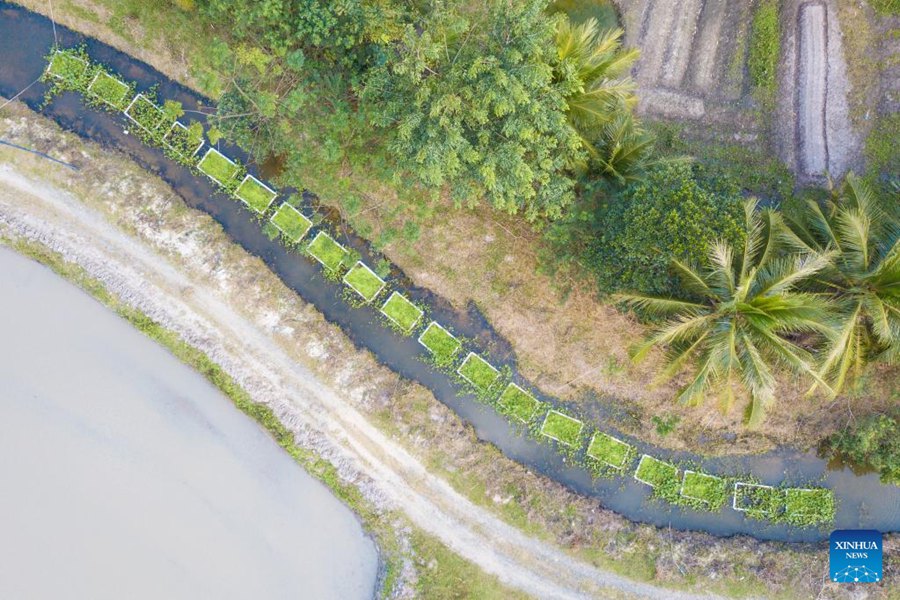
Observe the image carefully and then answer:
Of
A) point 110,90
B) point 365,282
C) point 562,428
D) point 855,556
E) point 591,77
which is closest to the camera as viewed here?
point 591,77

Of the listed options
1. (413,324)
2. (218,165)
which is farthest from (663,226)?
(218,165)

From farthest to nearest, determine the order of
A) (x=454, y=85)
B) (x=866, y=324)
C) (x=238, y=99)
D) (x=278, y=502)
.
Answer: (x=278, y=502) → (x=238, y=99) → (x=866, y=324) → (x=454, y=85)

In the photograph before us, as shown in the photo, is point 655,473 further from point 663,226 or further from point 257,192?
point 257,192

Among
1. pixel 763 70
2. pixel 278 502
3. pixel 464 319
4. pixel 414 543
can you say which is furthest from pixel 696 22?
pixel 278 502

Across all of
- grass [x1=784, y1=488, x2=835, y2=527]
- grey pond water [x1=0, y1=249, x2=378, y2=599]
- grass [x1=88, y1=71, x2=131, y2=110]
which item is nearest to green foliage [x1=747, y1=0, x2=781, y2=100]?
grass [x1=784, y1=488, x2=835, y2=527]

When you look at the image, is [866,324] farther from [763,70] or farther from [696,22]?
Result: [696,22]

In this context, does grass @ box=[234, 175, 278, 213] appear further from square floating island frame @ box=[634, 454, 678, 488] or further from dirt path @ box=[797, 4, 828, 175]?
dirt path @ box=[797, 4, 828, 175]
